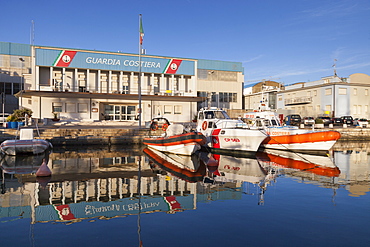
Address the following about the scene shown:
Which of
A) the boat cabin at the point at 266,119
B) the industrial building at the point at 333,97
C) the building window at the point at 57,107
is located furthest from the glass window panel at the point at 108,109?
the industrial building at the point at 333,97

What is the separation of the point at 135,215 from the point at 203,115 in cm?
1676

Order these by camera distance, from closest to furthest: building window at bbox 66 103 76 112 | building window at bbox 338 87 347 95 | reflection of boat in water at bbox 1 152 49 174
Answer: reflection of boat in water at bbox 1 152 49 174 < building window at bbox 66 103 76 112 < building window at bbox 338 87 347 95

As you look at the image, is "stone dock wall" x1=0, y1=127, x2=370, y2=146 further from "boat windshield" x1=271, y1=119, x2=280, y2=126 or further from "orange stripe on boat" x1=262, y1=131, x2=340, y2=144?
"orange stripe on boat" x1=262, y1=131, x2=340, y2=144

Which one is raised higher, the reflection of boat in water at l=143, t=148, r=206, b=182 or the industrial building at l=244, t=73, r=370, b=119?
the industrial building at l=244, t=73, r=370, b=119

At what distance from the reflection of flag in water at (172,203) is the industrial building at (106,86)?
25175 millimetres

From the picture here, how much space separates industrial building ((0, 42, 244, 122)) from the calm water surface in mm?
22651

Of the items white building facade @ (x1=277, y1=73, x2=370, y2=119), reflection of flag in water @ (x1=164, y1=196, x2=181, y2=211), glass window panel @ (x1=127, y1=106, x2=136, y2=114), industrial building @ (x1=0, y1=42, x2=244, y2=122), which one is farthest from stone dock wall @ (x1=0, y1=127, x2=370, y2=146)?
white building facade @ (x1=277, y1=73, x2=370, y2=119)

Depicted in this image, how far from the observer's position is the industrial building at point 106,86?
3503 centimetres

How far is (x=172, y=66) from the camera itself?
136 feet

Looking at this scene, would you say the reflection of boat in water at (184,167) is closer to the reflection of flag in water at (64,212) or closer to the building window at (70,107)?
the reflection of flag in water at (64,212)

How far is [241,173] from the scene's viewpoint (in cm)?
1293

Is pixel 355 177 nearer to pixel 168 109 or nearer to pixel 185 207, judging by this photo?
pixel 185 207

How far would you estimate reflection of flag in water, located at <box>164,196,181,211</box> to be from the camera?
7984 mm

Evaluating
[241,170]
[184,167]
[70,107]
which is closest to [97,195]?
[184,167]
